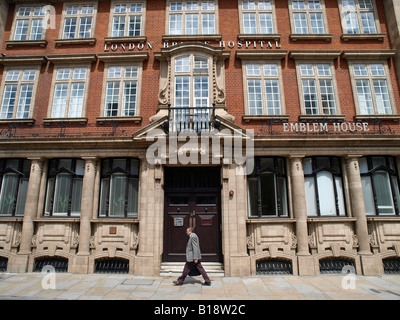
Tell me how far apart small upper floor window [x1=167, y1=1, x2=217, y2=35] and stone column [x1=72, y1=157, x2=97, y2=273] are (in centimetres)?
693

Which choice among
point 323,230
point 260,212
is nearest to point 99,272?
point 260,212

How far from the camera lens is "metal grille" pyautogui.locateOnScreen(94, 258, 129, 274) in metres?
8.66

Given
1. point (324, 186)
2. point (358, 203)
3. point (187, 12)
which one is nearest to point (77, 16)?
point (187, 12)

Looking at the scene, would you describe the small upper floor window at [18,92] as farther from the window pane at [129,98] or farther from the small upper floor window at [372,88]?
the small upper floor window at [372,88]

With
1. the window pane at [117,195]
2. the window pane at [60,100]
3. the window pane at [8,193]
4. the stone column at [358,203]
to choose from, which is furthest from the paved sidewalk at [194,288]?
the window pane at [60,100]

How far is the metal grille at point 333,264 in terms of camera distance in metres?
8.62

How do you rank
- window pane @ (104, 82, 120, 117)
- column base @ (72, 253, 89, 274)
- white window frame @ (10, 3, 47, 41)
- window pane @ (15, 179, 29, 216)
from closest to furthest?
column base @ (72, 253, 89, 274) < window pane @ (15, 179, 29, 216) < window pane @ (104, 82, 120, 117) < white window frame @ (10, 3, 47, 41)

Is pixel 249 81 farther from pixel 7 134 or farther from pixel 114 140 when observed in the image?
pixel 7 134

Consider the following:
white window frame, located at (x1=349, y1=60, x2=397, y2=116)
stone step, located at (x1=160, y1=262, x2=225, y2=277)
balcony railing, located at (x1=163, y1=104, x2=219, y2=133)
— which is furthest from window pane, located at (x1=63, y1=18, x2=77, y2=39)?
white window frame, located at (x1=349, y1=60, x2=397, y2=116)

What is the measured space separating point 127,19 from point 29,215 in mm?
9354

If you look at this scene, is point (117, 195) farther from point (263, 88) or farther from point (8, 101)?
point (263, 88)

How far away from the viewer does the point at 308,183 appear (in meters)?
9.48

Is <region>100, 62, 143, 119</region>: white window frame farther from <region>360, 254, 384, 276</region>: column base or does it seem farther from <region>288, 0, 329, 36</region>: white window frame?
<region>360, 254, 384, 276</region>: column base

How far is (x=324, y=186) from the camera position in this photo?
945cm
